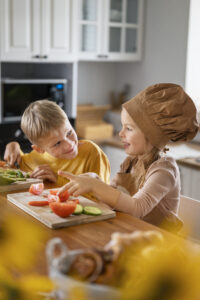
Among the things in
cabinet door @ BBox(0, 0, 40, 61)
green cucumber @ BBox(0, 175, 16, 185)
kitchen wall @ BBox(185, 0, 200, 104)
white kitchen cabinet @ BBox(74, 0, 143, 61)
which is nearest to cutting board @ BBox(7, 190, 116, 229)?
green cucumber @ BBox(0, 175, 16, 185)

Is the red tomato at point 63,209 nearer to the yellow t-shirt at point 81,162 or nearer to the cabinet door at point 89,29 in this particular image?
the yellow t-shirt at point 81,162

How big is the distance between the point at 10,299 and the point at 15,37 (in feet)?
11.0

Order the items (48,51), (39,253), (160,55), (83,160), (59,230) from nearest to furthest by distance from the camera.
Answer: (39,253) < (59,230) < (83,160) < (48,51) < (160,55)

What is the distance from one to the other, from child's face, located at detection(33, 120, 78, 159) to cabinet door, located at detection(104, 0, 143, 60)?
8.08 feet

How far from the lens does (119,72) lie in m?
4.77

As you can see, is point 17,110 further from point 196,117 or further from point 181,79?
point 196,117

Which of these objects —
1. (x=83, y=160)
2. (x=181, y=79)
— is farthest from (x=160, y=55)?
(x=83, y=160)

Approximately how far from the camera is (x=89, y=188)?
1347 mm

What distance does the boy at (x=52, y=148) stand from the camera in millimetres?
1804

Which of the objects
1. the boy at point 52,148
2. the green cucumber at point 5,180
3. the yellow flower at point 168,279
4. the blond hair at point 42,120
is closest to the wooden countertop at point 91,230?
the green cucumber at point 5,180

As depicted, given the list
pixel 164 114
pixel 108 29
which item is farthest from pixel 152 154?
pixel 108 29

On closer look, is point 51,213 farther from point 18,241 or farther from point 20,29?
point 20,29

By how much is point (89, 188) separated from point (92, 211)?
0.10 meters

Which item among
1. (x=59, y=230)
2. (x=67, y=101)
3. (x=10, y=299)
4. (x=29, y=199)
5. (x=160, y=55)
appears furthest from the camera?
(x=160, y=55)
